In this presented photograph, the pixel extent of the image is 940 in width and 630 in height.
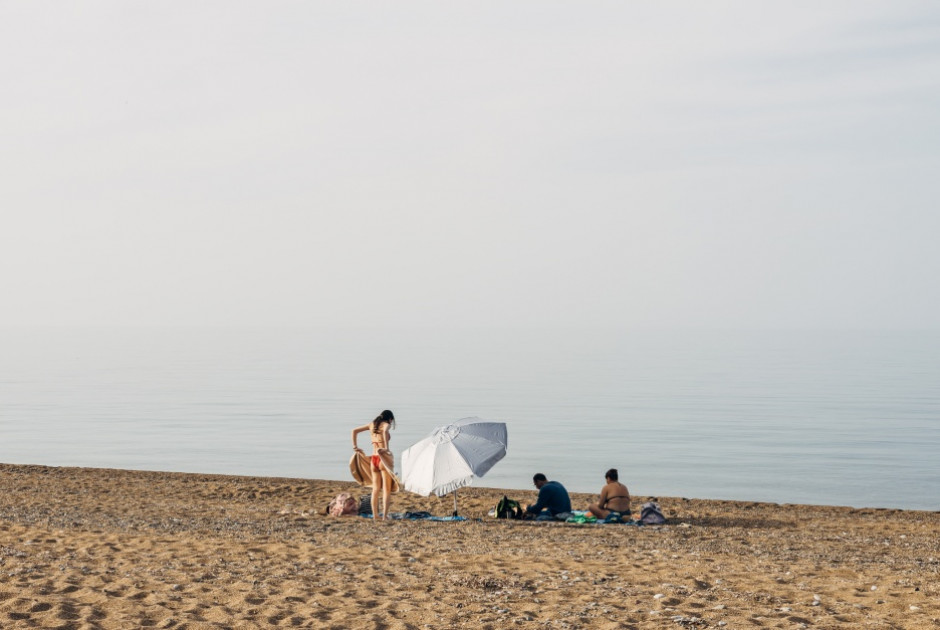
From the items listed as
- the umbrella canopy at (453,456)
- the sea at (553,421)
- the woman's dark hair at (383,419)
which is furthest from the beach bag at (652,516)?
the sea at (553,421)

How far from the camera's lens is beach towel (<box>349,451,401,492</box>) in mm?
15609

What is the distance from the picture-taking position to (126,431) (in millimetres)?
42188

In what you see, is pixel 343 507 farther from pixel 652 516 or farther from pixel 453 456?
pixel 652 516

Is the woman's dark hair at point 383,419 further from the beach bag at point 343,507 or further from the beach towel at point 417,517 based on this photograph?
the beach bag at point 343,507

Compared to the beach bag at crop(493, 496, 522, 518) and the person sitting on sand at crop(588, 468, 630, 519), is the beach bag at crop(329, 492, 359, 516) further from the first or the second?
the person sitting on sand at crop(588, 468, 630, 519)

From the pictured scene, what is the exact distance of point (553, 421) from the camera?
45875mm

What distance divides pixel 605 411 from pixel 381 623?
140 ft

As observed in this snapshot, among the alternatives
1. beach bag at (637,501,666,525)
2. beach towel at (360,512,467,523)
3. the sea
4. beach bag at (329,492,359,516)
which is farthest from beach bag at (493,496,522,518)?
the sea

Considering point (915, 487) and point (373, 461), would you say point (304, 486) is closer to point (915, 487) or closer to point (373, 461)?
point (373, 461)

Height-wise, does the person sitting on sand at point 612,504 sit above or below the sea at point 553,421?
below

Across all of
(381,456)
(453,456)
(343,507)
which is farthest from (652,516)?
(343,507)

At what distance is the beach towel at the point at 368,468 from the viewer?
15.6 metres

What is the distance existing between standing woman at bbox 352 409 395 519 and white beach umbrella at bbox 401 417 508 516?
562 mm

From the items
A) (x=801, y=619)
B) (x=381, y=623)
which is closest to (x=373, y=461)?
(x=381, y=623)
